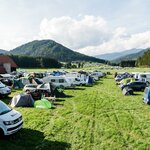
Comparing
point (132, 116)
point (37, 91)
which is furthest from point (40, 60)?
point (132, 116)

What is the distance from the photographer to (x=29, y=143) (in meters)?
14.4

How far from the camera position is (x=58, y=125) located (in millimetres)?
18234

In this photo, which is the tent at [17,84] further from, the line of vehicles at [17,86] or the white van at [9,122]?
the white van at [9,122]

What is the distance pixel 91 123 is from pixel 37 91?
43.1 ft

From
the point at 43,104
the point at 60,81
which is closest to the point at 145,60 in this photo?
the point at 60,81

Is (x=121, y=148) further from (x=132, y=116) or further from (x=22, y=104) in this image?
(x=22, y=104)

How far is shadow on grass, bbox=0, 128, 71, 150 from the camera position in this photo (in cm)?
1388

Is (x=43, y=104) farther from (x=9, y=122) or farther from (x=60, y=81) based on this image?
(x=60, y=81)

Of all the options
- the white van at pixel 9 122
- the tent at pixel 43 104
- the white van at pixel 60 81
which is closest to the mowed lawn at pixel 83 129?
the white van at pixel 9 122

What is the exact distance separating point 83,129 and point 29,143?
3.84 metres

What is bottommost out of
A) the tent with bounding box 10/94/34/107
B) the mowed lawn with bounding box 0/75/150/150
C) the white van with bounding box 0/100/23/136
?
the mowed lawn with bounding box 0/75/150/150

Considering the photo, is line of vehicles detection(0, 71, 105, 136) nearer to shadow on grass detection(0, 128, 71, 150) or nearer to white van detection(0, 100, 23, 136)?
white van detection(0, 100, 23, 136)

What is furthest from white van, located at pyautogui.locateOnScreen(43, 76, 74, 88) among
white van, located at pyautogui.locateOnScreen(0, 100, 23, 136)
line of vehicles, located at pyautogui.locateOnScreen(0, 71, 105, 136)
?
white van, located at pyautogui.locateOnScreen(0, 100, 23, 136)

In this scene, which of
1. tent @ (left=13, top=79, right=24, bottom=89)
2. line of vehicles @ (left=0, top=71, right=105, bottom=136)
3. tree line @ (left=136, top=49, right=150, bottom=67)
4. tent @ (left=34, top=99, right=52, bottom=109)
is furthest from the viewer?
tree line @ (left=136, top=49, right=150, bottom=67)
